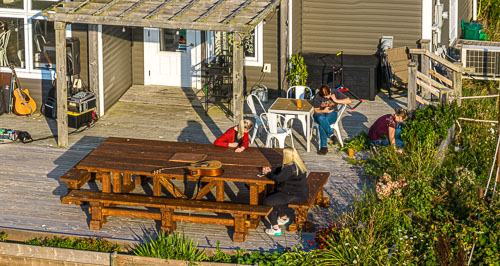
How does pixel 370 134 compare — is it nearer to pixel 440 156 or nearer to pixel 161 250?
pixel 440 156

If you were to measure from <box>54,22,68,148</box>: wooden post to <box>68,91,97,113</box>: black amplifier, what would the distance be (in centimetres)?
107

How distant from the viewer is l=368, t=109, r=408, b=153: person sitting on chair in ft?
44.9

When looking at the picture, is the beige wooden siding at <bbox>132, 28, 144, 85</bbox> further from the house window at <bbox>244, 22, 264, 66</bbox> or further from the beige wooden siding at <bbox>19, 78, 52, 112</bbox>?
the beige wooden siding at <bbox>19, 78, 52, 112</bbox>

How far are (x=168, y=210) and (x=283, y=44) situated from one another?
7.26 metres

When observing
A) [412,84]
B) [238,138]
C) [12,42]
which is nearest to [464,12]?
[412,84]

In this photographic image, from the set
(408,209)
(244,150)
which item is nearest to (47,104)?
(244,150)

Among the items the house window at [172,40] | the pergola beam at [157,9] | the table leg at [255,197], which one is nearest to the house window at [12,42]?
the house window at [172,40]

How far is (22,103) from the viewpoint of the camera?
16578 mm

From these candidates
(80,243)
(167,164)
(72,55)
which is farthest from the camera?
(72,55)

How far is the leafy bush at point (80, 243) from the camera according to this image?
10539 millimetres

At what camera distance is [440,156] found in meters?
13.2

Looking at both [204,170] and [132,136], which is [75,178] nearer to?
[204,170]

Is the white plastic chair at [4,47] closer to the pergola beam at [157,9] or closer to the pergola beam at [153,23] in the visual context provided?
the pergola beam at [153,23]

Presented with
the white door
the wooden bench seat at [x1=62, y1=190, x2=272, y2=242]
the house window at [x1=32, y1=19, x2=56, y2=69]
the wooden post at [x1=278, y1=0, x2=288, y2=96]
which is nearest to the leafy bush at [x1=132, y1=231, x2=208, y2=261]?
the wooden bench seat at [x1=62, y1=190, x2=272, y2=242]
